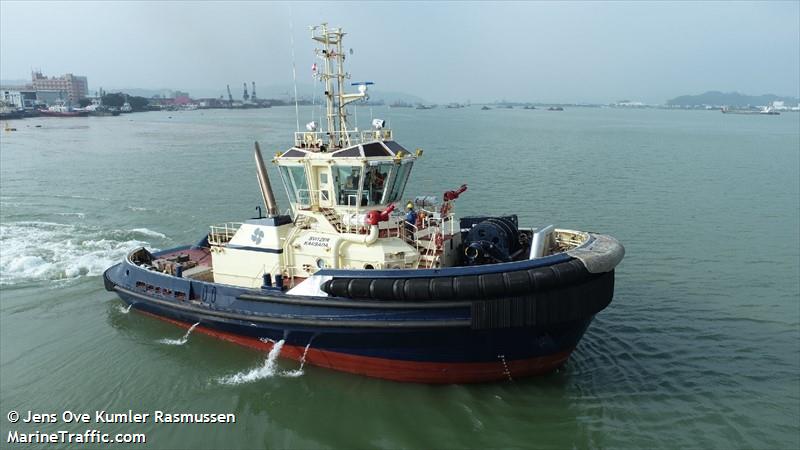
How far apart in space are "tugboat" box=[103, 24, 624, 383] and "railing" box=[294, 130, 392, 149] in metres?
0.03

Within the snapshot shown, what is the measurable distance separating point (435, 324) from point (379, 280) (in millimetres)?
1068

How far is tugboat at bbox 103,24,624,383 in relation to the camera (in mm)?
7531

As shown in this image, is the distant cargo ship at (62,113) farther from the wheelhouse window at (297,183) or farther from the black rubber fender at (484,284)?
the black rubber fender at (484,284)

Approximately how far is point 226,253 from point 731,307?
431 inches

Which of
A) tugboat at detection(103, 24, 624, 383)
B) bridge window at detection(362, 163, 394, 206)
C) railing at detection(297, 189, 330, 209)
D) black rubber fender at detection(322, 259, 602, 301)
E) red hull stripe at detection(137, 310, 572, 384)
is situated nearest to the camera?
black rubber fender at detection(322, 259, 602, 301)

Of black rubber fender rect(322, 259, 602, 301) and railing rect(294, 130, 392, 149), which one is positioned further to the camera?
railing rect(294, 130, 392, 149)

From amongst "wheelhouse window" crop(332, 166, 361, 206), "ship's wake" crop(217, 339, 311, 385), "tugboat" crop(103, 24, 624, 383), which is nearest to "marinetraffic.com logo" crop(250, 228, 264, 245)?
"tugboat" crop(103, 24, 624, 383)

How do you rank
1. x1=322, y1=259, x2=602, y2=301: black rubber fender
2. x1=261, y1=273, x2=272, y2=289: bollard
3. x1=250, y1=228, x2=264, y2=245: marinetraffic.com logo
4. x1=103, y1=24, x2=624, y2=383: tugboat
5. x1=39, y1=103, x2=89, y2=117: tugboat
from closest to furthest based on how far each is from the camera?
x1=322, y1=259, x2=602, y2=301: black rubber fender → x1=103, y1=24, x2=624, y2=383: tugboat → x1=261, y1=273, x2=272, y2=289: bollard → x1=250, y1=228, x2=264, y2=245: marinetraffic.com logo → x1=39, y1=103, x2=89, y2=117: tugboat

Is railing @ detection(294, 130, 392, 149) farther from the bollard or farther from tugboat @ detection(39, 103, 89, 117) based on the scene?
tugboat @ detection(39, 103, 89, 117)

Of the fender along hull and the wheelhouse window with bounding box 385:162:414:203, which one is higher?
the wheelhouse window with bounding box 385:162:414:203

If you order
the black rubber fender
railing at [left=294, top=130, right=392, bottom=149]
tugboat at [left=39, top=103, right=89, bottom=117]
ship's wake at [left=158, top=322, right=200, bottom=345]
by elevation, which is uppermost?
tugboat at [left=39, top=103, right=89, bottom=117]

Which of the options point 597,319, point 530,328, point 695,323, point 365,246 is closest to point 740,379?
point 695,323

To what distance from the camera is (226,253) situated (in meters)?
10.2

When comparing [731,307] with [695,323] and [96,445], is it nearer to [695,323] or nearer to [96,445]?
[695,323]
